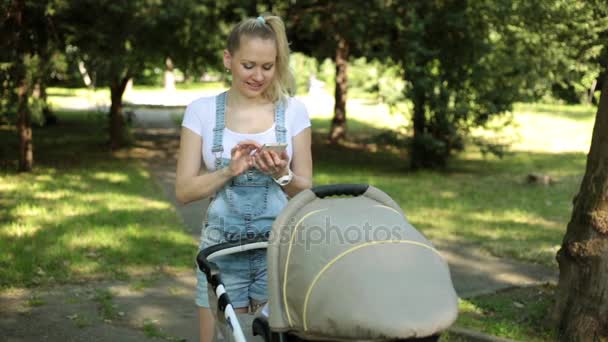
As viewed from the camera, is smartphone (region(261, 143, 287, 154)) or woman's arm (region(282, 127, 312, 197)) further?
woman's arm (region(282, 127, 312, 197))

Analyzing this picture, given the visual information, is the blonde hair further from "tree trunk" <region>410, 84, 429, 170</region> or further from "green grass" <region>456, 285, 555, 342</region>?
"tree trunk" <region>410, 84, 429, 170</region>

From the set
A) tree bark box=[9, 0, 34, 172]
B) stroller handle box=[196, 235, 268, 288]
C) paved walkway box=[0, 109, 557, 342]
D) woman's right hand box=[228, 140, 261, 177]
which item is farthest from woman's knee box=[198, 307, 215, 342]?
tree bark box=[9, 0, 34, 172]

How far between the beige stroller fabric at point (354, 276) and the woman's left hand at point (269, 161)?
26 centimetres

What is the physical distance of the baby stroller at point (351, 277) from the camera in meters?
2.50

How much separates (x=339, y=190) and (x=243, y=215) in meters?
0.55

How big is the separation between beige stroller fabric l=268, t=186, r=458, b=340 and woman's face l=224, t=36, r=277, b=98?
0.68m

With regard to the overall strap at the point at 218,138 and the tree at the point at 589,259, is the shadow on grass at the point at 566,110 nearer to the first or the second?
the tree at the point at 589,259

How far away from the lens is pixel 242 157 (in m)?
3.09

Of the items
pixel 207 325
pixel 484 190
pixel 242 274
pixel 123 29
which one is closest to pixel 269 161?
pixel 242 274

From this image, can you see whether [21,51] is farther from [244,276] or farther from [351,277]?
[351,277]

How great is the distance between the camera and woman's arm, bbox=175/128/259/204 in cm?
311

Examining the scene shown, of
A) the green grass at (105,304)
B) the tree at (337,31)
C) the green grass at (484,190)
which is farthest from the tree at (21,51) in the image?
the green grass at (105,304)

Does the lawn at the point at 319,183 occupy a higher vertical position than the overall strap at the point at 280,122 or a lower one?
lower

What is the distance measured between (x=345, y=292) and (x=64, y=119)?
2682 cm
